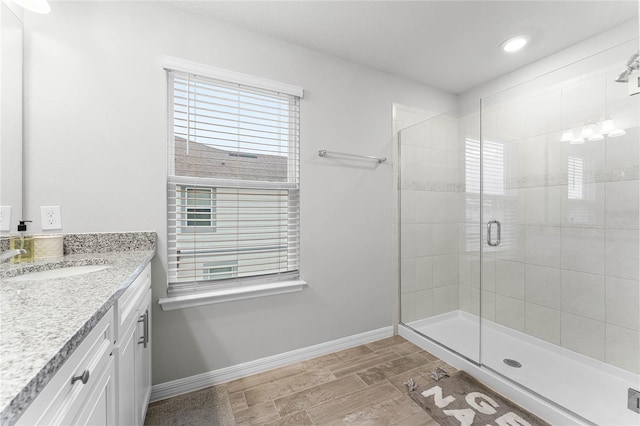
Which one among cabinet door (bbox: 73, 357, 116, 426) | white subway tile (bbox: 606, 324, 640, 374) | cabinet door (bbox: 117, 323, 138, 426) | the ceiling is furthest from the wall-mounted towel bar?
white subway tile (bbox: 606, 324, 640, 374)

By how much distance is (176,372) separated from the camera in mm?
1712

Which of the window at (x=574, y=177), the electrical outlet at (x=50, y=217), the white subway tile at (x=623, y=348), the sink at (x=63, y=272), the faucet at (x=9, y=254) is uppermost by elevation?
the window at (x=574, y=177)

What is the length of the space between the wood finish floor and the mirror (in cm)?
133

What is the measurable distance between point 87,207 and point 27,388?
143cm

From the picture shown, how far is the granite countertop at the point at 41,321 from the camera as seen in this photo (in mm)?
415

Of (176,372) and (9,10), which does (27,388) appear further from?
(9,10)

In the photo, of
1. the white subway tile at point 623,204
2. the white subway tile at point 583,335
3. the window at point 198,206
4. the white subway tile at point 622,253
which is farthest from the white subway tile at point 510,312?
the window at point 198,206

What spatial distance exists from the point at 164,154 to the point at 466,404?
2.39m

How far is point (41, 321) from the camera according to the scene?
0.63 meters

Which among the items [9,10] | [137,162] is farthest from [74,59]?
[137,162]

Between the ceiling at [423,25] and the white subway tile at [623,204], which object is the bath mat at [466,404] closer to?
the white subway tile at [623,204]

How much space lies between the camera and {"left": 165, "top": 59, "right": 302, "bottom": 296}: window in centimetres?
173

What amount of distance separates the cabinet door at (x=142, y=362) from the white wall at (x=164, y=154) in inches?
9.7

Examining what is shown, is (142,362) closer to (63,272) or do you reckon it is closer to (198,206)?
(63,272)
